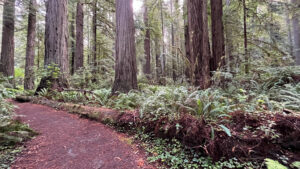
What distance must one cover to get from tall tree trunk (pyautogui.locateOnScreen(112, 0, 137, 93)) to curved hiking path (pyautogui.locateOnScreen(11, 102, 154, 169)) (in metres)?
1.77

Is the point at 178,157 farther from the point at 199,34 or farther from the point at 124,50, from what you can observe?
the point at 199,34

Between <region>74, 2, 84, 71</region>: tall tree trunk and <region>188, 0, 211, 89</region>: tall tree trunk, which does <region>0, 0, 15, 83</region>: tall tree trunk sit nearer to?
<region>74, 2, 84, 71</region>: tall tree trunk

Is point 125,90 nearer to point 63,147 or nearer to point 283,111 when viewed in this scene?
point 63,147

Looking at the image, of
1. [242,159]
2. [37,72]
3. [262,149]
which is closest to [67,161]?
[242,159]

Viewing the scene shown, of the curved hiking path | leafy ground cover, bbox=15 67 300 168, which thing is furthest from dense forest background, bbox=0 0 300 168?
the curved hiking path

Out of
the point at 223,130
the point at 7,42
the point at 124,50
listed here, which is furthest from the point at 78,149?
the point at 7,42

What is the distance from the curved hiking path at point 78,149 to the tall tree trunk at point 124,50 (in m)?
1.77

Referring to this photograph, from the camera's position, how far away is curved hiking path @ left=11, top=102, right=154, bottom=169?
1.64 m

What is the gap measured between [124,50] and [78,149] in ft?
10.3

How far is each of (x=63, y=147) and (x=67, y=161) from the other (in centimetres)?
41

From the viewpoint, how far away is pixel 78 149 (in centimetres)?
196

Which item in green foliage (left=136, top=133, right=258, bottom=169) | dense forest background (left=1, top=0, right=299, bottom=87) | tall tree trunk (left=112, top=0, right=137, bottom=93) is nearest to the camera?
green foliage (left=136, top=133, right=258, bottom=169)

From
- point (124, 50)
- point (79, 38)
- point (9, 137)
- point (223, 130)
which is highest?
point (79, 38)

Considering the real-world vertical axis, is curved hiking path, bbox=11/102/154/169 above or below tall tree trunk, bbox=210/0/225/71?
below
